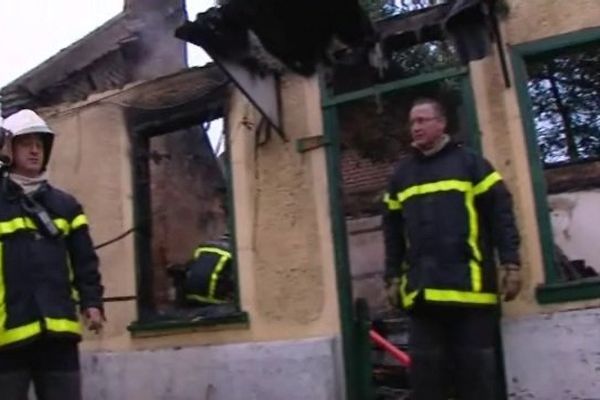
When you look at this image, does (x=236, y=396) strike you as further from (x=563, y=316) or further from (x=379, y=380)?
(x=563, y=316)

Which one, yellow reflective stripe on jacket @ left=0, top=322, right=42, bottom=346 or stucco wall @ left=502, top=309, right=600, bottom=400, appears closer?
yellow reflective stripe on jacket @ left=0, top=322, right=42, bottom=346

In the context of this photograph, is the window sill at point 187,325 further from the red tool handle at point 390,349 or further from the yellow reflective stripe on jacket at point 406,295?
the yellow reflective stripe on jacket at point 406,295

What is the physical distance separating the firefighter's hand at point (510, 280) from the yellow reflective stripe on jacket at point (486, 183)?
469 millimetres

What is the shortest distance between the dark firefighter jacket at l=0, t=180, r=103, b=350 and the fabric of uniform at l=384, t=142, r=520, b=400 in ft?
6.07

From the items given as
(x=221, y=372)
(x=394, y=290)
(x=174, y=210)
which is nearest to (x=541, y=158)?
(x=394, y=290)

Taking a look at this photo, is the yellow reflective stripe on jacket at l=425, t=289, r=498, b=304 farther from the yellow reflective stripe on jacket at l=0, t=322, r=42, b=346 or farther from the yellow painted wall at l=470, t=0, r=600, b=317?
the yellow reflective stripe on jacket at l=0, t=322, r=42, b=346

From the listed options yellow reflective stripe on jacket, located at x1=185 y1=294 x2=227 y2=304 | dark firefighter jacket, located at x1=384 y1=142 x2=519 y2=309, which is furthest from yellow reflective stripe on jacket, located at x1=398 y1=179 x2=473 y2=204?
yellow reflective stripe on jacket, located at x1=185 y1=294 x2=227 y2=304

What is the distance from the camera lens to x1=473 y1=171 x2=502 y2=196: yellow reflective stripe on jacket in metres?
4.48

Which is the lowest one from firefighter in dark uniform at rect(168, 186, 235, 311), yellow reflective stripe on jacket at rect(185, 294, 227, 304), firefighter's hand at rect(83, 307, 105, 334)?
firefighter's hand at rect(83, 307, 105, 334)

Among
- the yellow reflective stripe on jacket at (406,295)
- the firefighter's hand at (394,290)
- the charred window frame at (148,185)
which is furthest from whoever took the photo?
the charred window frame at (148,185)

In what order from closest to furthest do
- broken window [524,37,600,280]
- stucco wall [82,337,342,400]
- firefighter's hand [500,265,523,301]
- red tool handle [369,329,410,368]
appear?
firefighter's hand [500,265,523,301]
stucco wall [82,337,342,400]
red tool handle [369,329,410,368]
broken window [524,37,600,280]

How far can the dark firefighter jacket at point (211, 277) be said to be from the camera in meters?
6.68

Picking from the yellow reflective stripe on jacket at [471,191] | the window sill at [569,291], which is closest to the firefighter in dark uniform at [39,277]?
the yellow reflective stripe on jacket at [471,191]

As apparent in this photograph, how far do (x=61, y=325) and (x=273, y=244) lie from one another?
2.18 meters
